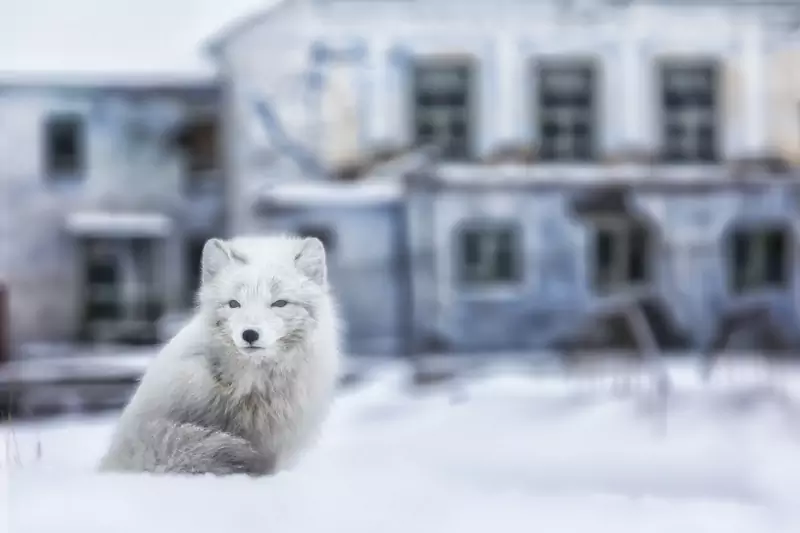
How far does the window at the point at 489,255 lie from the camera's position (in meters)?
5.62

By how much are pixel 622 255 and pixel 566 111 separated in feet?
3.73

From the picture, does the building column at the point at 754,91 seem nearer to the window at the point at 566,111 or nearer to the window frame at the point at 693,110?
the window frame at the point at 693,110

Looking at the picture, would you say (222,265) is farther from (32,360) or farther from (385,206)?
(385,206)

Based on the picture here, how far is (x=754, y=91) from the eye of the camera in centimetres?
612

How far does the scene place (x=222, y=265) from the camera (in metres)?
1.42

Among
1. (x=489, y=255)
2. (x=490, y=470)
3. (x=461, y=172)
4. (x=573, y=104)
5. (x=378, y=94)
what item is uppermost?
(x=378, y=94)

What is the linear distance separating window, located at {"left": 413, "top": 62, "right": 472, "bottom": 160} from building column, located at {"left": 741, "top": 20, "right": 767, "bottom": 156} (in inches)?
78.0

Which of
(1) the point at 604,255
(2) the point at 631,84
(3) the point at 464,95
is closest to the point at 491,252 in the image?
(1) the point at 604,255

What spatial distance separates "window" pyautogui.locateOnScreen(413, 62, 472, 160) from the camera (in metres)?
5.94

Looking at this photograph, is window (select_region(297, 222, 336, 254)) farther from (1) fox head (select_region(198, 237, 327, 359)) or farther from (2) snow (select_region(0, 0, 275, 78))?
(1) fox head (select_region(198, 237, 327, 359))

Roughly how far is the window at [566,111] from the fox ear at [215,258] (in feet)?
15.7

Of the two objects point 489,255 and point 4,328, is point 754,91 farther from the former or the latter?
point 4,328

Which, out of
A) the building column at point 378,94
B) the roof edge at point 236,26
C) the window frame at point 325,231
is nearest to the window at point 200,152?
the roof edge at point 236,26

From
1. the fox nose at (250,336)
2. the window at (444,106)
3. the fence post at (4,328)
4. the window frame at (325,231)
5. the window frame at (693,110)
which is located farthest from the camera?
the window frame at (693,110)
